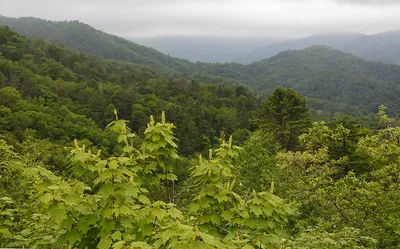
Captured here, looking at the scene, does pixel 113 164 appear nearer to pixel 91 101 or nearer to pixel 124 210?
pixel 124 210

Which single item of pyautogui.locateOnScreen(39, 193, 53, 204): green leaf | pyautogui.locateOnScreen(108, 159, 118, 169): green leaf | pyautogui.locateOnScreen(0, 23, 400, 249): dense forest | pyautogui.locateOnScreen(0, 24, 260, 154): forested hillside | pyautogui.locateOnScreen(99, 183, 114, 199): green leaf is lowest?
pyautogui.locateOnScreen(0, 24, 260, 154): forested hillside

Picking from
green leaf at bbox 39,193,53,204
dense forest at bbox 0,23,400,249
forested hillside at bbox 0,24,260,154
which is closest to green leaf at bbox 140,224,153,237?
dense forest at bbox 0,23,400,249

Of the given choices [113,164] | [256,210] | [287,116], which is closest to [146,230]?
[113,164]

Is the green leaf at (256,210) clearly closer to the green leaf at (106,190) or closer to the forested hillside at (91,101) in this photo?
the green leaf at (106,190)

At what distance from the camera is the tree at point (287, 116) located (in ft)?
106

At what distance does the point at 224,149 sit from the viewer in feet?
13.9

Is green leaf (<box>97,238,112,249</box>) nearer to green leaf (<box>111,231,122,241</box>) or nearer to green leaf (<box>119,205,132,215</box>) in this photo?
green leaf (<box>111,231,122,241</box>)

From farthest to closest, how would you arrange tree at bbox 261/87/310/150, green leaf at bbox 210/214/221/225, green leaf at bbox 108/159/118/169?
tree at bbox 261/87/310/150 < green leaf at bbox 210/214/221/225 < green leaf at bbox 108/159/118/169

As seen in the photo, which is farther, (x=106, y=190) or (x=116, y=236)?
(x=106, y=190)

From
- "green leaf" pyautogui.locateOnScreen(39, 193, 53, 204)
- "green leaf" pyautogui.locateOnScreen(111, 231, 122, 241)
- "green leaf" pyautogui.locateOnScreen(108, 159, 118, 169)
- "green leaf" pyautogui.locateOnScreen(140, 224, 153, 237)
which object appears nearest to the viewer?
"green leaf" pyautogui.locateOnScreen(39, 193, 53, 204)

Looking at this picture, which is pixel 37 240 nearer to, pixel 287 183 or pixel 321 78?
pixel 287 183

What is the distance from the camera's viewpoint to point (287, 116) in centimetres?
3297

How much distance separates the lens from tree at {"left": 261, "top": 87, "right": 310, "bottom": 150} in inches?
1267

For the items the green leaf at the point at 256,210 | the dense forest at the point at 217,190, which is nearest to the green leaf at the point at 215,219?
the dense forest at the point at 217,190
